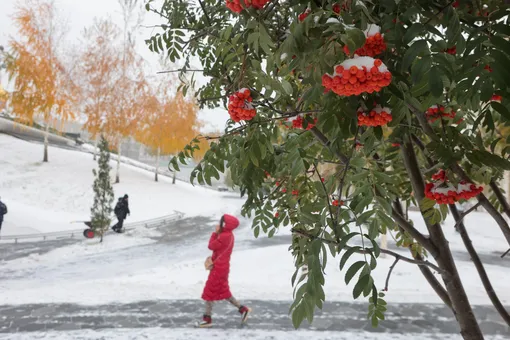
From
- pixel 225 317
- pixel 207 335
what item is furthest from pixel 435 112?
pixel 225 317

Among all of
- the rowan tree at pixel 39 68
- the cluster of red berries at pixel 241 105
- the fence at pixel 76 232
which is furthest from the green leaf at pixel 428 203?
the rowan tree at pixel 39 68

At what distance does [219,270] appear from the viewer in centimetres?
499

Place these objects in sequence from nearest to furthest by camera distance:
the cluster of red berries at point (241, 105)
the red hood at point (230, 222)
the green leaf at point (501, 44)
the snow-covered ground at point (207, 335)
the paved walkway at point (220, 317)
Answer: the green leaf at point (501, 44), the cluster of red berries at point (241, 105), the snow-covered ground at point (207, 335), the paved walkway at point (220, 317), the red hood at point (230, 222)

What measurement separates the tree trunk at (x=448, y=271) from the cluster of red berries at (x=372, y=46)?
0.94 metres

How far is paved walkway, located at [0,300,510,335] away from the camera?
4930 millimetres

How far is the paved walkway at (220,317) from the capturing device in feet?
16.2

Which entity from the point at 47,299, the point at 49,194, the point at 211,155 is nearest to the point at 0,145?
the point at 49,194

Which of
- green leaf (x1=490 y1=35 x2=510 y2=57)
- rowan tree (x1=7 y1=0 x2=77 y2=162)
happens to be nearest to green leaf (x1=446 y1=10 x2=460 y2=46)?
green leaf (x1=490 y1=35 x2=510 y2=57)

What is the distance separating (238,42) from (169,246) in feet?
30.3

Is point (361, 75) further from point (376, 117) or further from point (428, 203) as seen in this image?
point (428, 203)

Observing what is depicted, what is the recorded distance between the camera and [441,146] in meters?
1.22

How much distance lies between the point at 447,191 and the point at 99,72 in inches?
692

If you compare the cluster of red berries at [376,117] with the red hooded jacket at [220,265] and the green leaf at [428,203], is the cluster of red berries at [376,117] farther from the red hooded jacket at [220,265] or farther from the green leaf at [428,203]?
the red hooded jacket at [220,265]

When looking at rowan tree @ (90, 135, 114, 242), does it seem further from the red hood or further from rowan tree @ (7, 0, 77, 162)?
rowan tree @ (7, 0, 77, 162)
